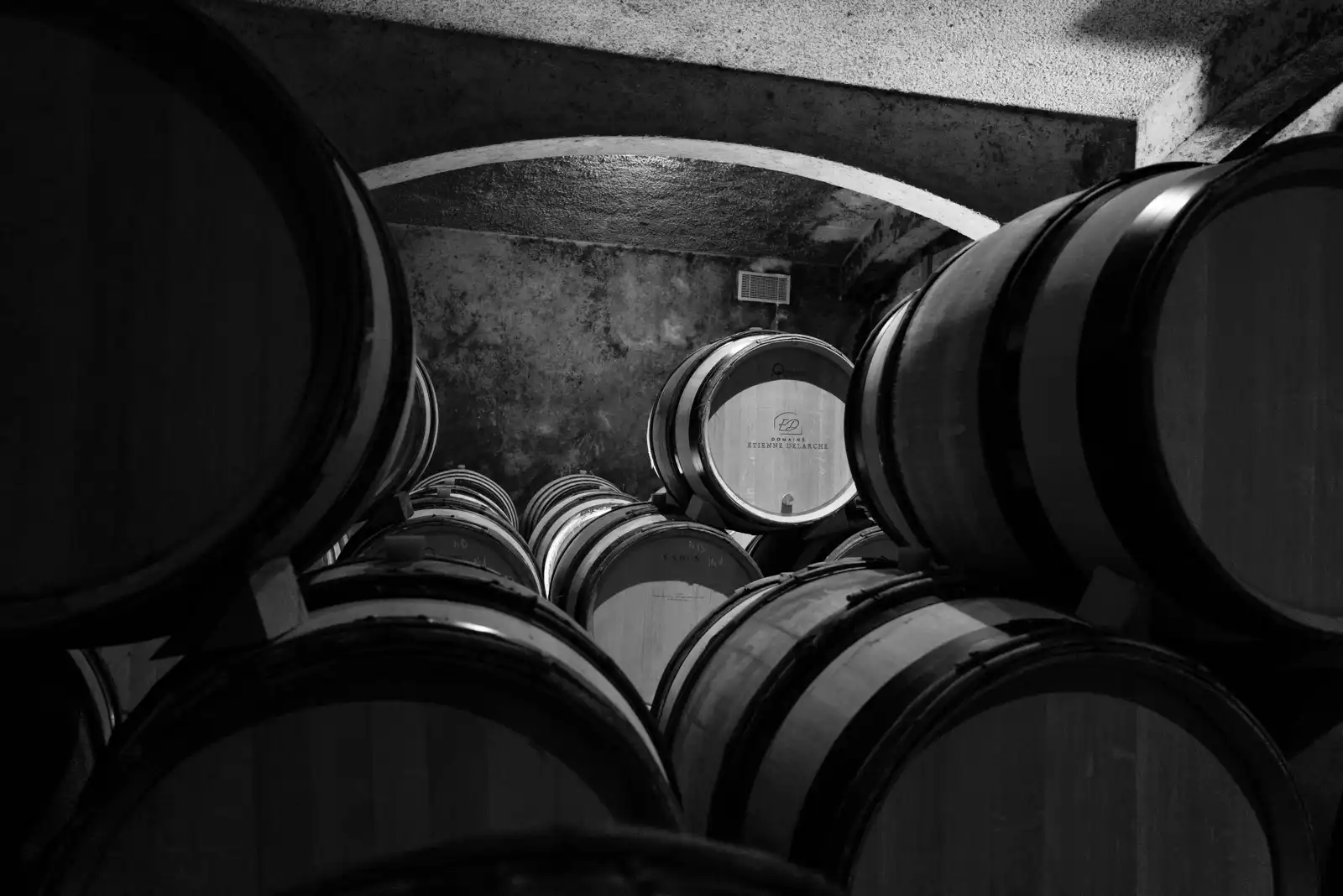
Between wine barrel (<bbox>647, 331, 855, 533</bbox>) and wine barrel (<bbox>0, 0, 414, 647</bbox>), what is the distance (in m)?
2.84

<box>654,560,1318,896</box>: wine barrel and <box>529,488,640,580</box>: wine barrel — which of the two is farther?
<box>529,488,640,580</box>: wine barrel

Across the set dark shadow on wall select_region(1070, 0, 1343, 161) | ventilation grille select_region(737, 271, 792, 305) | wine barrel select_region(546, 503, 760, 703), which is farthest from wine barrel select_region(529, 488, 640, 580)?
ventilation grille select_region(737, 271, 792, 305)

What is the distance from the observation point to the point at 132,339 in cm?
96

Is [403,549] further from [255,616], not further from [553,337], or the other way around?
[553,337]

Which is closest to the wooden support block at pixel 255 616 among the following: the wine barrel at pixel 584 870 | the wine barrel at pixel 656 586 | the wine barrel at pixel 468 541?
the wine barrel at pixel 584 870

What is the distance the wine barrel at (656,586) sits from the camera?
3393 millimetres

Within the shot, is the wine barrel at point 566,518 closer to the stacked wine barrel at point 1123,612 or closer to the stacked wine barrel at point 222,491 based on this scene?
the stacked wine barrel at point 1123,612

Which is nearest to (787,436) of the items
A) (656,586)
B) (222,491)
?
(656,586)

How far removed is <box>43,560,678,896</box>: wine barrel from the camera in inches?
34.6

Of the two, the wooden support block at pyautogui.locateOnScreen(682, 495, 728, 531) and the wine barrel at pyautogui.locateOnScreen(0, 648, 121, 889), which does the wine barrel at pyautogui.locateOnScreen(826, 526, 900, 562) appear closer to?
the wooden support block at pyautogui.locateOnScreen(682, 495, 728, 531)

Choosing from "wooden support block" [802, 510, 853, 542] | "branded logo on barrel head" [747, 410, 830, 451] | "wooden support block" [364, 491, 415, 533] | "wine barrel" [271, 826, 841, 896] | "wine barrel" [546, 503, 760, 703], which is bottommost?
"wine barrel" [546, 503, 760, 703]

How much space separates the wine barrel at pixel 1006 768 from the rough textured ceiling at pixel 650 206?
6.80 m

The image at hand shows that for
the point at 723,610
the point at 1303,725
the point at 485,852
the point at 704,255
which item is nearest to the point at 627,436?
the point at 704,255

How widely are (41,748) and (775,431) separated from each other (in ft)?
10.1
